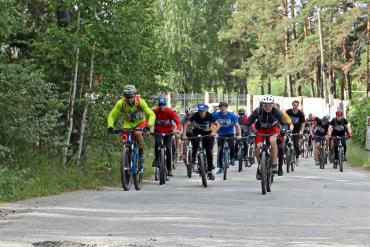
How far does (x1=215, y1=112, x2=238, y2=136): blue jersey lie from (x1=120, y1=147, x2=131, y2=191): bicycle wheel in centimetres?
546

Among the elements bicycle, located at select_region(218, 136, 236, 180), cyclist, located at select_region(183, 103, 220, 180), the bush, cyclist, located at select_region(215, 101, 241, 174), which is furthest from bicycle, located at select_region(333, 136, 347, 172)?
cyclist, located at select_region(183, 103, 220, 180)

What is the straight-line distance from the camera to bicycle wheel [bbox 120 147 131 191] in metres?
15.3

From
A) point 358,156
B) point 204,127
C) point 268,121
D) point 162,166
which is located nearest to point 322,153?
point 358,156

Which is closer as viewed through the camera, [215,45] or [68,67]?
[68,67]

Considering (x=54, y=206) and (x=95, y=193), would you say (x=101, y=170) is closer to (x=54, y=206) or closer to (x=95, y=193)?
(x=95, y=193)

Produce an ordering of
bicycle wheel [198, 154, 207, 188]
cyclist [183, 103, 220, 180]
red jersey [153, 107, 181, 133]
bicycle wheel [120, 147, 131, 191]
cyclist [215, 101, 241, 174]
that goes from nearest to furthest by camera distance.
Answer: bicycle wheel [120, 147, 131, 191] → bicycle wheel [198, 154, 207, 188] → cyclist [183, 103, 220, 180] → red jersey [153, 107, 181, 133] → cyclist [215, 101, 241, 174]

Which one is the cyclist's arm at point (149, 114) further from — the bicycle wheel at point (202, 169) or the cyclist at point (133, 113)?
the bicycle wheel at point (202, 169)

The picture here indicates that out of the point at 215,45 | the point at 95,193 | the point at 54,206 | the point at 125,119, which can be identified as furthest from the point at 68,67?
the point at 215,45

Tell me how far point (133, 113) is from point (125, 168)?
1.08m

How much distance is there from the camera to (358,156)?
102 ft

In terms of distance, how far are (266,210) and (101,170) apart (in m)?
6.58

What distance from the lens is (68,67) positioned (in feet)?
60.9

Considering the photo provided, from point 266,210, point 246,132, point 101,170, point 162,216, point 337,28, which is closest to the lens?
point 162,216

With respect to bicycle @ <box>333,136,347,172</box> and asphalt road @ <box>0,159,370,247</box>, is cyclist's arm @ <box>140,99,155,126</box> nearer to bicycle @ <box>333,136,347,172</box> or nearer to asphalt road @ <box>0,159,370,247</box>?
asphalt road @ <box>0,159,370,247</box>
